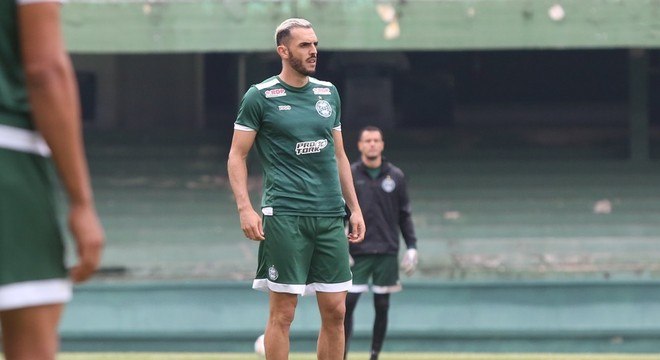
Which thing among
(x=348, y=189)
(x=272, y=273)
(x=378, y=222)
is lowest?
(x=378, y=222)

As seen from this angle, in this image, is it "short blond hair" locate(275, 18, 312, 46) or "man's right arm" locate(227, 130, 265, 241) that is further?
"short blond hair" locate(275, 18, 312, 46)

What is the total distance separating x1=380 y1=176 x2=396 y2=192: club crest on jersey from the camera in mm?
11328

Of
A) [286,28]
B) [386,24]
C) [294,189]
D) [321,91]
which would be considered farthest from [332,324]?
[386,24]

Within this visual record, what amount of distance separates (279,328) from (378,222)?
3922mm

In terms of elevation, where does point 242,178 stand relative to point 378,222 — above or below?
above

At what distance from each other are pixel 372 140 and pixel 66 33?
817 centimetres

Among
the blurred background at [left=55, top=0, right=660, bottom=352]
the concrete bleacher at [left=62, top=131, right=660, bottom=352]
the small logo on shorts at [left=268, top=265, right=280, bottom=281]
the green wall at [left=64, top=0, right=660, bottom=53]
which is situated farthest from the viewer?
the green wall at [left=64, top=0, right=660, bottom=53]

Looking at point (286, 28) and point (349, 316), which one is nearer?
point (286, 28)

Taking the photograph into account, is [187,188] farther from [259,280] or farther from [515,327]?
[259,280]

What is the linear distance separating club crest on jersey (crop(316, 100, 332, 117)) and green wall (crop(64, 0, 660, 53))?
1039 centimetres

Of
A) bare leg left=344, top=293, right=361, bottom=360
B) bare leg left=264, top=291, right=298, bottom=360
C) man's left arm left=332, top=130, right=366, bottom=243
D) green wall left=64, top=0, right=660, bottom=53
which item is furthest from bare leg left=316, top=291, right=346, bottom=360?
green wall left=64, top=0, right=660, bottom=53

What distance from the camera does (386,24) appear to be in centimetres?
1806

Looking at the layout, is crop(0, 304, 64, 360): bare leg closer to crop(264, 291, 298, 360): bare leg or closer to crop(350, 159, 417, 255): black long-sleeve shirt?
crop(264, 291, 298, 360): bare leg

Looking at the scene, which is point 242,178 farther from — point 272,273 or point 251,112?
point 272,273
